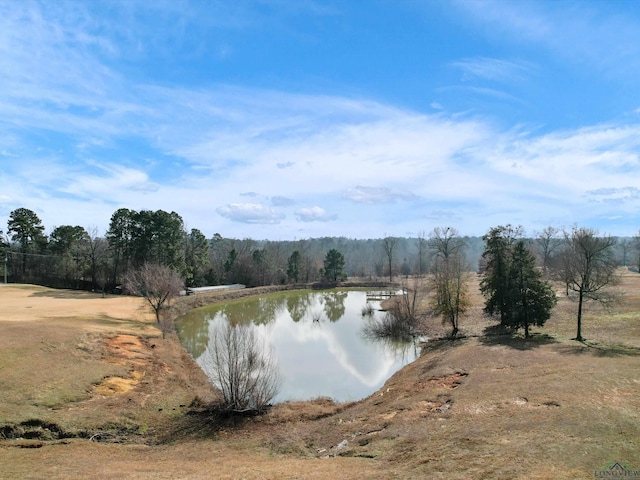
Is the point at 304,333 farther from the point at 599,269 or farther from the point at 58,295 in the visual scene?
the point at 58,295

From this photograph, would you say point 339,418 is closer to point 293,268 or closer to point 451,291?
point 451,291

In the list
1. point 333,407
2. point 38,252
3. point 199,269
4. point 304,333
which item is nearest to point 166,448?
point 333,407

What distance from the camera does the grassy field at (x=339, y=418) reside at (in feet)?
31.2

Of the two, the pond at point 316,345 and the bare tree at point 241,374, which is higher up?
the bare tree at point 241,374

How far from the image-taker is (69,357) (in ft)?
65.9

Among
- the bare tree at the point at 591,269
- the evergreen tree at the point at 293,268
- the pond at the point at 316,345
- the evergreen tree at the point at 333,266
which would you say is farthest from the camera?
the evergreen tree at the point at 333,266

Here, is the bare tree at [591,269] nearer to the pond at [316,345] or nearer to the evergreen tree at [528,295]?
the evergreen tree at [528,295]

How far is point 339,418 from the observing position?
15.4m

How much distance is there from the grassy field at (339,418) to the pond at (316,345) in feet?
7.11

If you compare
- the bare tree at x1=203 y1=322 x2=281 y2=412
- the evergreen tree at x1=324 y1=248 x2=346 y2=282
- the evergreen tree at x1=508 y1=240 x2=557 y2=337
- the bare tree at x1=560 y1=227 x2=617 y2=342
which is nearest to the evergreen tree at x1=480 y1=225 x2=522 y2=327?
the evergreen tree at x1=508 y1=240 x2=557 y2=337

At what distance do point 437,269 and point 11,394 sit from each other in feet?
89.7

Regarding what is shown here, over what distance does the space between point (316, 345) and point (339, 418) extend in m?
14.8

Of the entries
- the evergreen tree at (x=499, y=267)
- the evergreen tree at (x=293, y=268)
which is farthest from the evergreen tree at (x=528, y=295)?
the evergreen tree at (x=293, y=268)

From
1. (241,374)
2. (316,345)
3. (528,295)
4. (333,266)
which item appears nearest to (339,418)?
(241,374)
